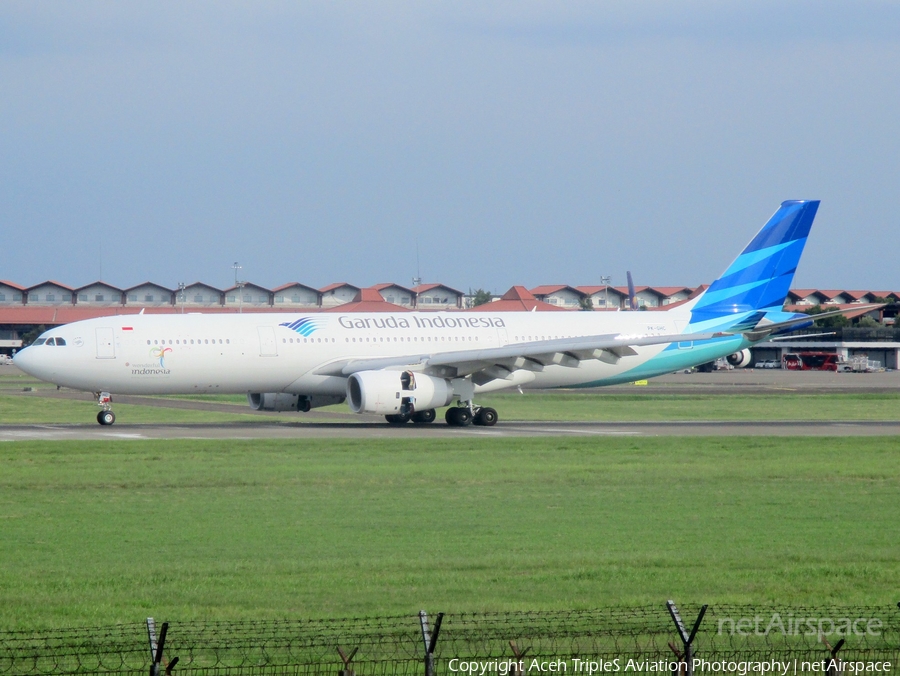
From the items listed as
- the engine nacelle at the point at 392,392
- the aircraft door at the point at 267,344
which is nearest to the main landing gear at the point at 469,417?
the engine nacelle at the point at 392,392

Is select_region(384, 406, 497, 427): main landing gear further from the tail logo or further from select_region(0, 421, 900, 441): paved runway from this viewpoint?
the tail logo

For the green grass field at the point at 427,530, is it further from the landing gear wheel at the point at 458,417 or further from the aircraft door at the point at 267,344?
the landing gear wheel at the point at 458,417

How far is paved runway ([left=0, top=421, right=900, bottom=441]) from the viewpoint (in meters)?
35.5

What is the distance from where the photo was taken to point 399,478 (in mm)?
24906

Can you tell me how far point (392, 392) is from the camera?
38.2m

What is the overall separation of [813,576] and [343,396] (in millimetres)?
28796

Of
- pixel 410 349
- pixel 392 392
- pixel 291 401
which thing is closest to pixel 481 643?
pixel 392 392

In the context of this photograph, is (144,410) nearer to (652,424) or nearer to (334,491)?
(652,424)

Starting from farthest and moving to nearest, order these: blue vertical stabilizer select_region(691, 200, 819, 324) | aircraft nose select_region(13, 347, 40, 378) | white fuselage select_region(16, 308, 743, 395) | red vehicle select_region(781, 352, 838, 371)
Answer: red vehicle select_region(781, 352, 838, 371) → blue vertical stabilizer select_region(691, 200, 819, 324) → white fuselage select_region(16, 308, 743, 395) → aircraft nose select_region(13, 347, 40, 378)

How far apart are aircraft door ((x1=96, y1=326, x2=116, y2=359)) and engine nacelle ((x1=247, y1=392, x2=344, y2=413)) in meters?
5.58

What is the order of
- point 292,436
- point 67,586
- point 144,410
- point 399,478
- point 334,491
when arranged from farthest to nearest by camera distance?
point 144,410, point 292,436, point 399,478, point 334,491, point 67,586

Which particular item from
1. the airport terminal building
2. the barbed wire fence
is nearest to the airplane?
the barbed wire fence

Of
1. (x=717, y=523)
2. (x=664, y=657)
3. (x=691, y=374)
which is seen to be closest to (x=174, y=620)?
(x=664, y=657)

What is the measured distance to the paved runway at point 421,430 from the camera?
3553 centimetres
